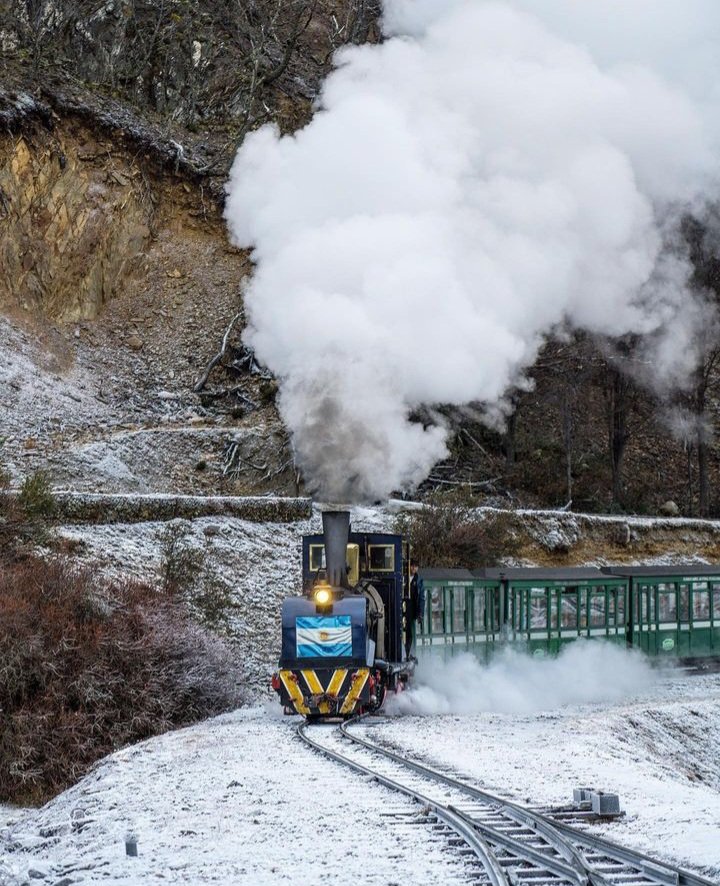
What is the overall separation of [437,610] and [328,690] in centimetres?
493

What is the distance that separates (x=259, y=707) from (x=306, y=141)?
11837 mm

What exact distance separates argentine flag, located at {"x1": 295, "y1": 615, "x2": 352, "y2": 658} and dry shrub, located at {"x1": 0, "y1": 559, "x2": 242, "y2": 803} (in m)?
2.75

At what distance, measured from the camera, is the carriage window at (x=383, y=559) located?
1866cm

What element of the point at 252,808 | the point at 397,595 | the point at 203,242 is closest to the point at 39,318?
the point at 203,242

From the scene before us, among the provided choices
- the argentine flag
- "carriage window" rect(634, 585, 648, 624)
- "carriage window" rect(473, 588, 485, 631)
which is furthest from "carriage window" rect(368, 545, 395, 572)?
"carriage window" rect(634, 585, 648, 624)

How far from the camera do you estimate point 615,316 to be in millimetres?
37375

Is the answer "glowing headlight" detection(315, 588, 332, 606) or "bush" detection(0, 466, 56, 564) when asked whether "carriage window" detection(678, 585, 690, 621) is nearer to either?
"glowing headlight" detection(315, 588, 332, 606)

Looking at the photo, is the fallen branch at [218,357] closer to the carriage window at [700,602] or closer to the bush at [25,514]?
the bush at [25,514]

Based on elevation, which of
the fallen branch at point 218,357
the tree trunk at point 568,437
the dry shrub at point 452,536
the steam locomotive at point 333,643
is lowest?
the steam locomotive at point 333,643

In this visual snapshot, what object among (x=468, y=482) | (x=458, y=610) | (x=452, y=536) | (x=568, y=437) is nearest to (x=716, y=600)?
(x=452, y=536)

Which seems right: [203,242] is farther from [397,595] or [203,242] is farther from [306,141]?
[397,595]

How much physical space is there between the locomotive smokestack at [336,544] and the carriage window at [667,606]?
1192 cm

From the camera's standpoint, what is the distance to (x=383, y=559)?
18.7m

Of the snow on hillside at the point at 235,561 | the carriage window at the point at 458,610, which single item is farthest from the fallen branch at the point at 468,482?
the carriage window at the point at 458,610
